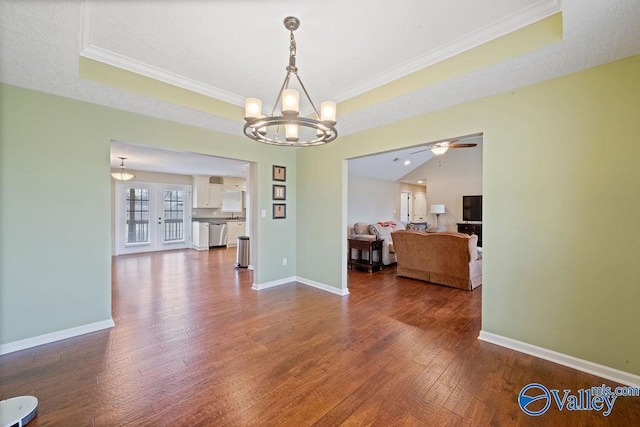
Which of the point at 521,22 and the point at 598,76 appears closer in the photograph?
the point at 521,22

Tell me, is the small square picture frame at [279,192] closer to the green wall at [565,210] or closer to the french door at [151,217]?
the green wall at [565,210]

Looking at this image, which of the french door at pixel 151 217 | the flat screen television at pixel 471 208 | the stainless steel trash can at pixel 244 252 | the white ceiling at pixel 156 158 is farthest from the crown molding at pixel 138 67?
the flat screen television at pixel 471 208

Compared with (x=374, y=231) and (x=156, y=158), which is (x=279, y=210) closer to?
(x=374, y=231)

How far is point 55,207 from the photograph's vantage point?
262cm

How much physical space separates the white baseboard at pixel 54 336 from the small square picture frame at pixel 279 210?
255 centimetres

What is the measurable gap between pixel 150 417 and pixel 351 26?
3067 millimetres

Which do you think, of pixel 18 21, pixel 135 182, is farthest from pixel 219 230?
pixel 18 21

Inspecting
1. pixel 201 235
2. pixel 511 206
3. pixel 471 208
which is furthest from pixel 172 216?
pixel 471 208

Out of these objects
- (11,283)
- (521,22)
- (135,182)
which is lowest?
(11,283)

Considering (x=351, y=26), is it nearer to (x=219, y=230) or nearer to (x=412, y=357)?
(x=412, y=357)

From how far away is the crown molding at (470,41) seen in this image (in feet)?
6.05

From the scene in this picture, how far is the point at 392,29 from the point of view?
2041mm

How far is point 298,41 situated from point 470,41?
1434 mm

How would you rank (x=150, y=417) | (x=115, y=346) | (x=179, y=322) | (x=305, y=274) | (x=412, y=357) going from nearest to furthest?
(x=150, y=417), (x=412, y=357), (x=115, y=346), (x=179, y=322), (x=305, y=274)
